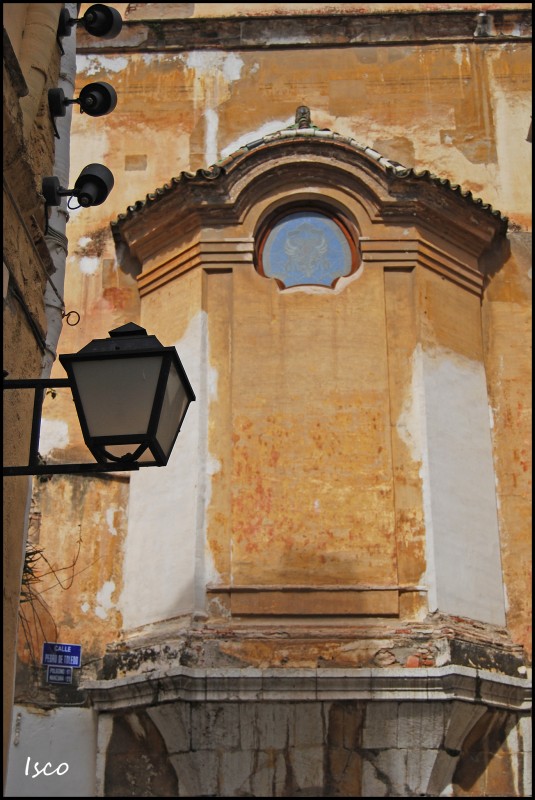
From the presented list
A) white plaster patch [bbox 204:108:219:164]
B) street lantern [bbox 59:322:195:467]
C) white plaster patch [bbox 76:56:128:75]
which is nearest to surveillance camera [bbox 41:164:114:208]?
street lantern [bbox 59:322:195:467]

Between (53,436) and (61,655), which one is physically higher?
(53,436)

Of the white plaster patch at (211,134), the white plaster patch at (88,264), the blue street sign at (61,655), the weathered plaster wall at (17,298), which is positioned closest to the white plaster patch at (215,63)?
the white plaster patch at (211,134)

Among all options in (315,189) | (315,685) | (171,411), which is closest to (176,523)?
(315,685)

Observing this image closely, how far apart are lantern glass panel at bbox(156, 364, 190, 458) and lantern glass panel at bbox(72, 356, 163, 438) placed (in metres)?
0.07

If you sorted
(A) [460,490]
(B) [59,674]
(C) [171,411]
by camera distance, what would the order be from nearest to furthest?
(C) [171,411], (B) [59,674], (A) [460,490]

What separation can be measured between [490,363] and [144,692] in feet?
14.4

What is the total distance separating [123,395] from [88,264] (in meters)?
8.24

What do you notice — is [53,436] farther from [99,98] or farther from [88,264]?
[99,98]

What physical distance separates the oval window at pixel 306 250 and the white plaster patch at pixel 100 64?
2843 mm

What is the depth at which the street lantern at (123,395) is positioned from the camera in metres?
4.80

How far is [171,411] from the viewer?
4934 mm

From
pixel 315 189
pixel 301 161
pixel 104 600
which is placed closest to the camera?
pixel 104 600

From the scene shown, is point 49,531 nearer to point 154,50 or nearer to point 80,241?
point 80,241

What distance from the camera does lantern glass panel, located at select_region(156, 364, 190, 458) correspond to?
16.0 feet
